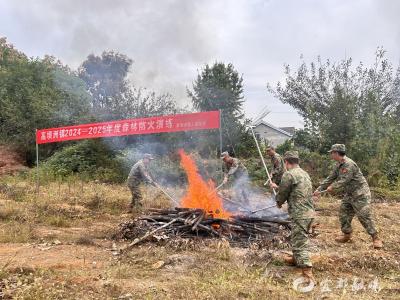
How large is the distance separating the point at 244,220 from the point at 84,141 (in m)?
11.6

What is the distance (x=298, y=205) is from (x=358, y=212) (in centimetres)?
206

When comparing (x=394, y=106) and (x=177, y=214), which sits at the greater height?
(x=394, y=106)

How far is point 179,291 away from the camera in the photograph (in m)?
5.18

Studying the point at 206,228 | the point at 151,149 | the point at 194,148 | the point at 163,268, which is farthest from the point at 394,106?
the point at 163,268

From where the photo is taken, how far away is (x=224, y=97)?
937 inches

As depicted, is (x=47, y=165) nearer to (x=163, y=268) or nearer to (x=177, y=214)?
(x=177, y=214)

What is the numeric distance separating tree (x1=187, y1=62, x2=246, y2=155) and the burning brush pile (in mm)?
9828

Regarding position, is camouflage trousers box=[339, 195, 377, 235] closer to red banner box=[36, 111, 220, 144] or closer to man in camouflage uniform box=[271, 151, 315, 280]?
man in camouflage uniform box=[271, 151, 315, 280]

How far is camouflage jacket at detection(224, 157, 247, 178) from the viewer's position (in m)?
11.0

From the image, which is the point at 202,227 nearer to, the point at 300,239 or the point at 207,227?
the point at 207,227

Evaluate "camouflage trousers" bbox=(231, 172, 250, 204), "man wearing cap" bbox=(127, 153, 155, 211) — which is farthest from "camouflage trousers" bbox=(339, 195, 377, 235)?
"man wearing cap" bbox=(127, 153, 155, 211)

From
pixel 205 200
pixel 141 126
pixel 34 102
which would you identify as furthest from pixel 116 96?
pixel 205 200

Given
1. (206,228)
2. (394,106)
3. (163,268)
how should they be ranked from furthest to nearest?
(394,106), (206,228), (163,268)

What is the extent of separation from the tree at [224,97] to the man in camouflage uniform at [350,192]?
10.3m
